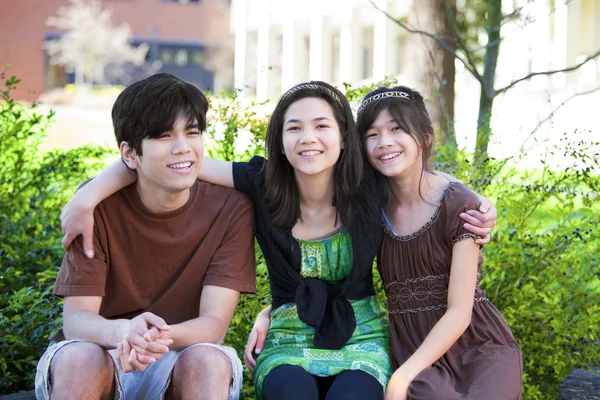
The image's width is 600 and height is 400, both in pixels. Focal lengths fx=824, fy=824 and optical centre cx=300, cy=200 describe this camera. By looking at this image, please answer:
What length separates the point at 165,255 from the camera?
114 inches

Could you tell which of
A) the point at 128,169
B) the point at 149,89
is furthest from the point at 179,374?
the point at 149,89

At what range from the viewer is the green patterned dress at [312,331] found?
9.41 feet

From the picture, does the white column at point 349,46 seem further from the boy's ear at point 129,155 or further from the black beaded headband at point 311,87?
the boy's ear at point 129,155

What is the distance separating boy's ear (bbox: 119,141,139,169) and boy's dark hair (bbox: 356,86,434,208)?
87cm

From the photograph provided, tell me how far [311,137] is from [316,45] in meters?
21.0

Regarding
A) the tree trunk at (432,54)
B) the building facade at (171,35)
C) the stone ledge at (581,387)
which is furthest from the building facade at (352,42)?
the building facade at (171,35)

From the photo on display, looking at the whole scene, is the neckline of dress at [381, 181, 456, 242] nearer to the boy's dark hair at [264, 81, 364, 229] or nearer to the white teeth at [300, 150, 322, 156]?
the boy's dark hair at [264, 81, 364, 229]

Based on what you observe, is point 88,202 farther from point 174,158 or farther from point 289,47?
point 289,47

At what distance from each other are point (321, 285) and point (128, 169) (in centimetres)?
80

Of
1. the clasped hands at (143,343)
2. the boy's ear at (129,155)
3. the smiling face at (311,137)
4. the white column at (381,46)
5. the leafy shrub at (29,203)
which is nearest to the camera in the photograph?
the clasped hands at (143,343)

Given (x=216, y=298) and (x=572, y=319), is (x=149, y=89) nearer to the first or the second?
(x=216, y=298)

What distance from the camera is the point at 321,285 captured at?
2982 millimetres

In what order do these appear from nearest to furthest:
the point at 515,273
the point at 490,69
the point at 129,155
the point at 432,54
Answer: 1. the point at 129,155
2. the point at 515,273
3. the point at 490,69
4. the point at 432,54

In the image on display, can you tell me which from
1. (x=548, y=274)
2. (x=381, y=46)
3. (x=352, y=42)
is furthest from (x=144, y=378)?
(x=352, y=42)
